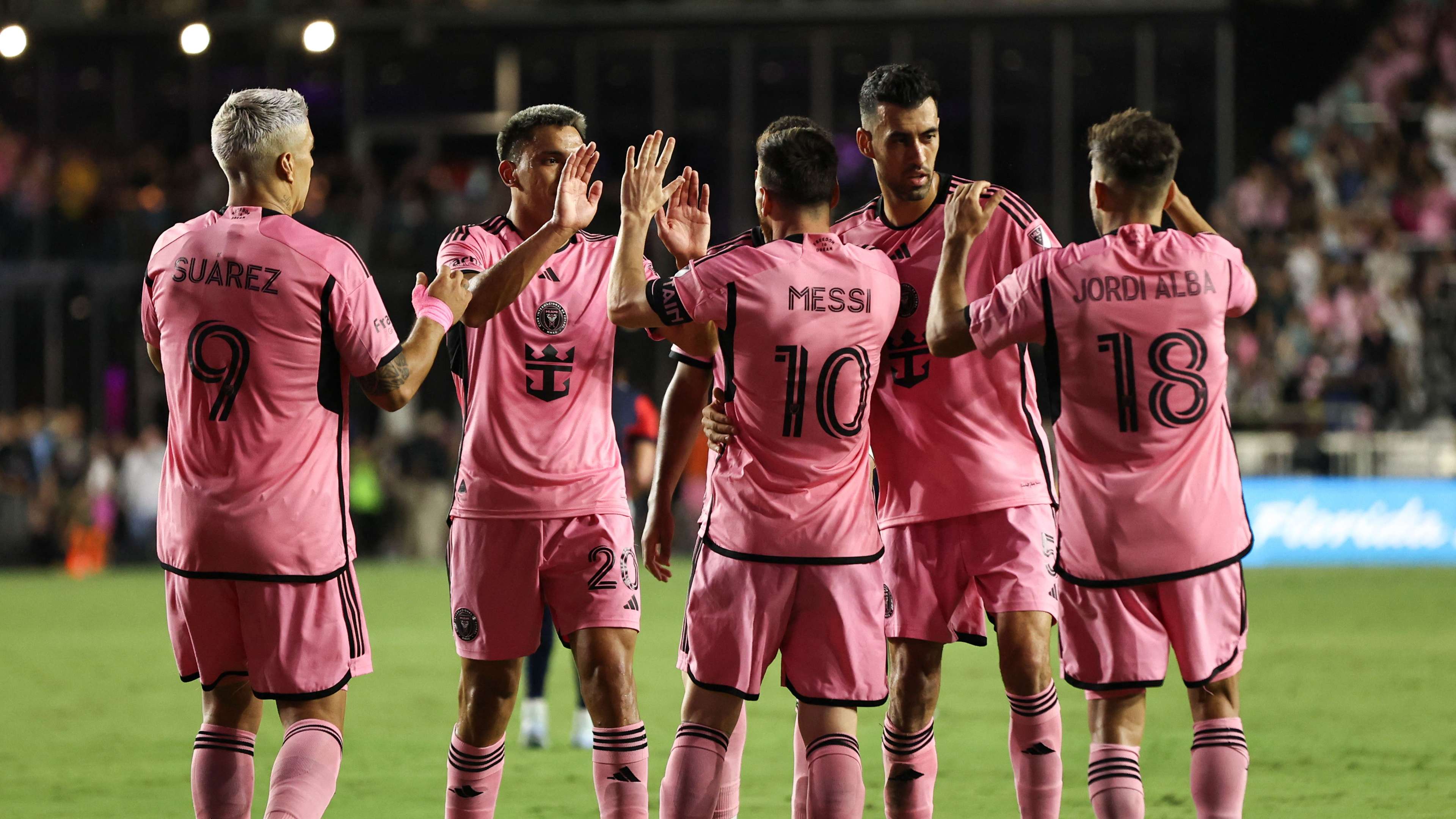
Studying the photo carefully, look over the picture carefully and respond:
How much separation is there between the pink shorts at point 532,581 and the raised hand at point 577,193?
99cm

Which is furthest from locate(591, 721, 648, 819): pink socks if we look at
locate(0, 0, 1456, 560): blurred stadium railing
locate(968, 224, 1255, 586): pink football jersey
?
locate(0, 0, 1456, 560): blurred stadium railing

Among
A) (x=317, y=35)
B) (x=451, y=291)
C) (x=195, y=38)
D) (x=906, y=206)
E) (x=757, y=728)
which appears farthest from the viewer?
(x=317, y=35)

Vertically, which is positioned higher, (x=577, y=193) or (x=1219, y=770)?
(x=577, y=193)

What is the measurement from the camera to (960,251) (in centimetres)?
520

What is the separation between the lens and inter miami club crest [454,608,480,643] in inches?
223

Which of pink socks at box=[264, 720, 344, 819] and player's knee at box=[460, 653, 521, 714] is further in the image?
player's knee at box=[460, 653, 521, 714]

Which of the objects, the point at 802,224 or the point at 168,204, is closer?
the point at 802,224

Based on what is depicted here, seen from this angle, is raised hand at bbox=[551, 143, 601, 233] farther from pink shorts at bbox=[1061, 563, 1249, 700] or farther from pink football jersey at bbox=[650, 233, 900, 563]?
pink shorts at bbox=[1061, 563, 1249, 700]

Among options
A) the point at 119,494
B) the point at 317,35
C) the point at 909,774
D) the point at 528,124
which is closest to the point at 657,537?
the point at 909,774

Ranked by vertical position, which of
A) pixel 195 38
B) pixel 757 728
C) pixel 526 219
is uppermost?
pixel 195 38

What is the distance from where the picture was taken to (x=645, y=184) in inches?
213

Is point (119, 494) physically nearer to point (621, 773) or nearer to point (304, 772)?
point (621, 773)

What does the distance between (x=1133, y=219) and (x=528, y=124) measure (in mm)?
2130

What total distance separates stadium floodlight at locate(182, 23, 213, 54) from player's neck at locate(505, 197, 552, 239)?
6.20 m
